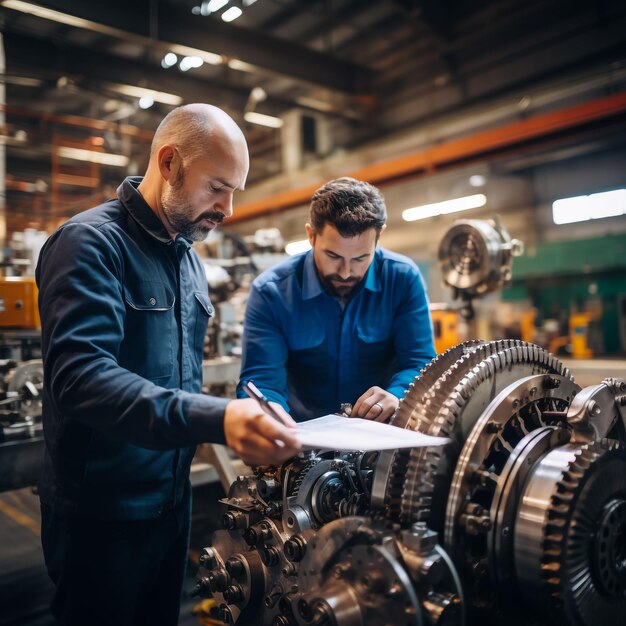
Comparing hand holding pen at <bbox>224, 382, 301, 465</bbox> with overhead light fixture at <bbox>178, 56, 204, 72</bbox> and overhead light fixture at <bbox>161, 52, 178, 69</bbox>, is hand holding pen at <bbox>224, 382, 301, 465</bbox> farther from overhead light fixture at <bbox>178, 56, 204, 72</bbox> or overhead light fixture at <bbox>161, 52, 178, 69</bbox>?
overhead light fixture at <bbox>161, 52, 178, 69</bbox>

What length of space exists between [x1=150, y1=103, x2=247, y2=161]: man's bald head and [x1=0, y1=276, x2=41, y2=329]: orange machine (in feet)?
5.34

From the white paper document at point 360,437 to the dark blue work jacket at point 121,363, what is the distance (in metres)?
0.14

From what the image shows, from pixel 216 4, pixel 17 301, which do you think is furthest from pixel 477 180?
pixel 17 301

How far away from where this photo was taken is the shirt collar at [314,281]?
1.58 meters

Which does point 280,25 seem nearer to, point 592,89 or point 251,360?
point 592,89

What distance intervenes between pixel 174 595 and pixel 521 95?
16.8ft

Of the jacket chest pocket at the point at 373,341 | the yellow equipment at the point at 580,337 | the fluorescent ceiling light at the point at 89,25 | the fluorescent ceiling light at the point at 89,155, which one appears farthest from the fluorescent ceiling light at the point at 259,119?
the jacket chest pocket at the point at 373,341

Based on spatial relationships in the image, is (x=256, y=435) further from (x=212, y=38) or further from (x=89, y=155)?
(x=89, y=155)

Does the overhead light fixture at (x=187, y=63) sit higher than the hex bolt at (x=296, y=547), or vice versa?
the overhead light fixture at (x=187, y=63)

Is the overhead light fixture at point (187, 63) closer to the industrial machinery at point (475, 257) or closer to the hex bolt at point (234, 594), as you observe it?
the industrial machinery at point (475, 257)

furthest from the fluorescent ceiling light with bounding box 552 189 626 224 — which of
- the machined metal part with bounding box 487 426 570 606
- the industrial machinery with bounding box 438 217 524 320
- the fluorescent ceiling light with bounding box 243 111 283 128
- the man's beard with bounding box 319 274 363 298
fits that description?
the machined metal part with bounding box 487 426 570 606

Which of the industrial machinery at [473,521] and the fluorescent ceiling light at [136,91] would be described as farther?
the fluorescent ceiling light at [136,91]

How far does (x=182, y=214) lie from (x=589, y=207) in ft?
17.6

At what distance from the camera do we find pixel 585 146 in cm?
534
